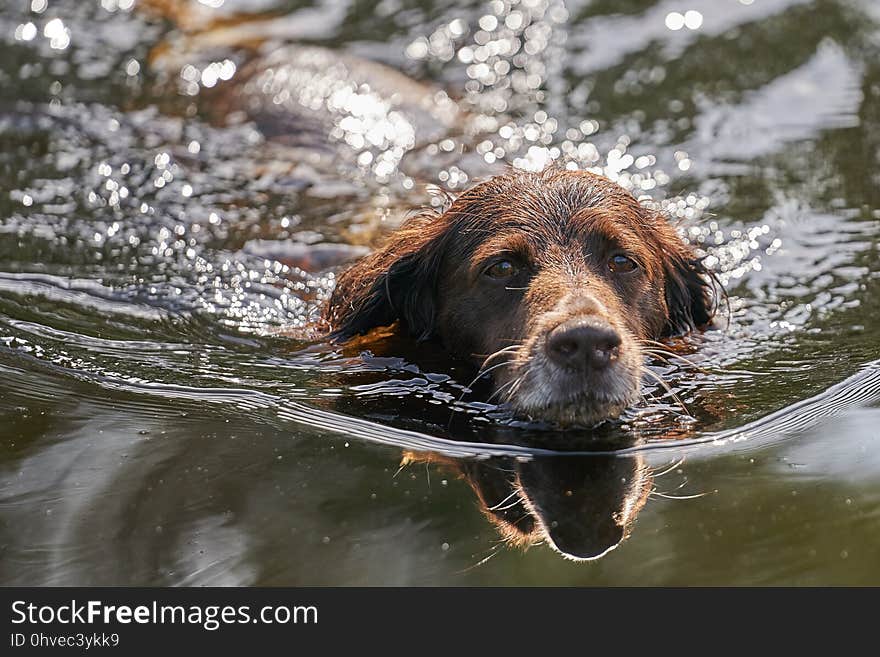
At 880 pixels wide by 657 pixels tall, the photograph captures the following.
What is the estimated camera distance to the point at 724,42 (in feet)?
32.1

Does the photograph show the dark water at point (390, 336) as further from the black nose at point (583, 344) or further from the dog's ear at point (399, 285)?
the black nose at point (583, 344)

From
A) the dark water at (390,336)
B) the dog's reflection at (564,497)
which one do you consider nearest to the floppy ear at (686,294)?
the dark water at (390,336)

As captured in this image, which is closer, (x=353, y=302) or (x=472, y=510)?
(x=472, y=510)

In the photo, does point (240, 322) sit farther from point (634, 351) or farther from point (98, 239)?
point (634, 351)

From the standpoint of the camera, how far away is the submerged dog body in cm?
435

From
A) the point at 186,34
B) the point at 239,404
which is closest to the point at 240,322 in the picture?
the point at 239,404

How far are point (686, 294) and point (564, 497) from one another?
197 centimetres

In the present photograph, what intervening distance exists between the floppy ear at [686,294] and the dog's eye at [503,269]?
941mm

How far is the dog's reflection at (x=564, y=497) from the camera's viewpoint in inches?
149

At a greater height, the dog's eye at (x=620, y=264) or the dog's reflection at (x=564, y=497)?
the dog's eye at (x=620, y=264)

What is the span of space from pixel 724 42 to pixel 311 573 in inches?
289

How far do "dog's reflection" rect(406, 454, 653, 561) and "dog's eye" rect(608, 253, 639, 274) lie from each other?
961mm

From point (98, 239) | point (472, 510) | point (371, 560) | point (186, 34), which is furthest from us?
point (186, 34)

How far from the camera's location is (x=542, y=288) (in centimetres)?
474
